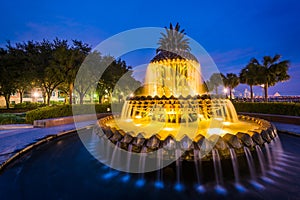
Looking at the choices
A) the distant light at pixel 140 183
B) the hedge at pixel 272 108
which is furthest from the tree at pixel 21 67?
the hedge at pixel 272 108

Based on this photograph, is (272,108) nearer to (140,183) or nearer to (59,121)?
(140,183)

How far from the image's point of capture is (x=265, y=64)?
107ft

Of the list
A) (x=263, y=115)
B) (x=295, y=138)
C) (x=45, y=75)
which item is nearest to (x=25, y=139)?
(x=295, y=138)

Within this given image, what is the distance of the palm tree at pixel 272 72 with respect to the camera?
101 ft

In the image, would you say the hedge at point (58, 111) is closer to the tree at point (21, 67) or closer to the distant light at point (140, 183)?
the tree at point (21, 67)

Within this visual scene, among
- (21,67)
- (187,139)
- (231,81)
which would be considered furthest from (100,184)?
(231,81)

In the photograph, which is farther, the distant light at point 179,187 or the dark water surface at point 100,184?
the distant light at point 179,187

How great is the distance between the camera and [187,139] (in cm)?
455

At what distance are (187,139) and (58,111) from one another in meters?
14.4

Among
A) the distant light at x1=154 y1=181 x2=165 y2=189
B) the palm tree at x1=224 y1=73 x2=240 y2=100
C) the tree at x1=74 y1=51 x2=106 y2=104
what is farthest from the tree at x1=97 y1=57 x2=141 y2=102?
the palm tree at x1=224 y1=73 x2=240 y2=100

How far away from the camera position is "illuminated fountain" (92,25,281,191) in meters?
4.63

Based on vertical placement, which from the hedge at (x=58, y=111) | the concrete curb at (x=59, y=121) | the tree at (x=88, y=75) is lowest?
the concrete curb at (x=59, y=121)

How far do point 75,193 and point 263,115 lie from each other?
15849 millimetres

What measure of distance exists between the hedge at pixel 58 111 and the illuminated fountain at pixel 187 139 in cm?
782
